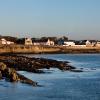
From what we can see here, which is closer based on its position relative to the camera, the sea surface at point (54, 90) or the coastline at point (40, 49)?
the sea surface at point (54, 90)

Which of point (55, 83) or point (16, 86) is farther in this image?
point (55, 83)

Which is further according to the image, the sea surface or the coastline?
the coastline

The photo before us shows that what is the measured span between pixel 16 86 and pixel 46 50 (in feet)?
280

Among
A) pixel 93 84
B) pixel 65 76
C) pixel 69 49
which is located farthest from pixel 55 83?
pixel 69 49

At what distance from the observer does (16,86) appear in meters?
30.3

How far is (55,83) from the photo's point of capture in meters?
34.2

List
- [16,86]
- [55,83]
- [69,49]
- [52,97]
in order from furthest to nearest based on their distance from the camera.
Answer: [69,49] < [55,83] < [16,86] < [52,97]

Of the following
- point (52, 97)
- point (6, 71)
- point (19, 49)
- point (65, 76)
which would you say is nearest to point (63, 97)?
point (52, 97)

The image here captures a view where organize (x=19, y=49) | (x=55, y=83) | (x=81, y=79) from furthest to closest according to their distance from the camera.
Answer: (x=19, y=49)
(x=81, y=79)
(x=55, y=83)

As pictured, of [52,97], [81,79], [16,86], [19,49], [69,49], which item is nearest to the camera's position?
[52,97]

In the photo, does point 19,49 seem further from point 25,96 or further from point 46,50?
point 25,96

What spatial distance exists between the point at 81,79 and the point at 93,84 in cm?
359

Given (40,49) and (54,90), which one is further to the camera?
(40,49)

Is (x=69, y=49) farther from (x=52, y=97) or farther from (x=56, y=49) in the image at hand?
(x=52, y=97)
